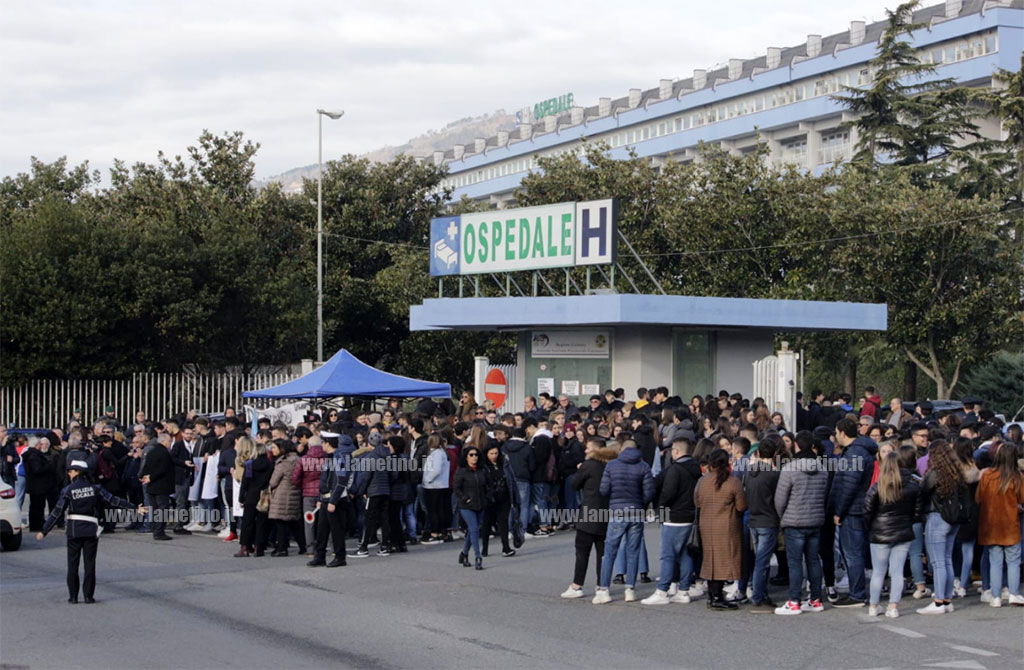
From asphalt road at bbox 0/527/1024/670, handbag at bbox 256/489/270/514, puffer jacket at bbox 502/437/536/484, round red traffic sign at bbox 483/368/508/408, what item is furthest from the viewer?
round red traffic sign at bbox 483/368/508/408

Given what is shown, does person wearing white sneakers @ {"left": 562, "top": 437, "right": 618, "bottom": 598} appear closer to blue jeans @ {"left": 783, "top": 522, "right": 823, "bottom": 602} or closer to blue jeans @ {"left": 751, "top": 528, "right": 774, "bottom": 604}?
blue jeans @ {"left": 751, "top": 528, "right": 774, "bottom": 604}

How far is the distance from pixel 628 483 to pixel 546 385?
50.8 feet

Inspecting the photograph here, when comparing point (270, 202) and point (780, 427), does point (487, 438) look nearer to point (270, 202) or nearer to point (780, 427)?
point (780, 427)

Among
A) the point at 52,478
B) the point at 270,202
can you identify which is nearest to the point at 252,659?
the point at 52,478

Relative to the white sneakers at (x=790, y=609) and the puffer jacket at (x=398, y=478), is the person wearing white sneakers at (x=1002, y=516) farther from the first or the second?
the puffer jacket at (x=398, y=478)

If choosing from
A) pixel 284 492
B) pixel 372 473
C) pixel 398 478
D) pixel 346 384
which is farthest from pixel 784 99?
pixel 284 492

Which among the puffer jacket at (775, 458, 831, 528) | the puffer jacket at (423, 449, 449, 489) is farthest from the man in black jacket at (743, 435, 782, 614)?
the puffer jacket at (423, 449, 449, 489)

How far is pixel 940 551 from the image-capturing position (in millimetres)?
10961

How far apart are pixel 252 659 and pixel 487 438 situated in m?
5.69

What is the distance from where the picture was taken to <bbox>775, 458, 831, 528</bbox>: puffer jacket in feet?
35.4

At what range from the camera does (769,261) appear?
3666cm

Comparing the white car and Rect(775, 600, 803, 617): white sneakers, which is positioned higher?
the white car

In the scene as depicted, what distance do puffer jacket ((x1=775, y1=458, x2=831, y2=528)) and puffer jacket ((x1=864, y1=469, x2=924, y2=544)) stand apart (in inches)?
17.3

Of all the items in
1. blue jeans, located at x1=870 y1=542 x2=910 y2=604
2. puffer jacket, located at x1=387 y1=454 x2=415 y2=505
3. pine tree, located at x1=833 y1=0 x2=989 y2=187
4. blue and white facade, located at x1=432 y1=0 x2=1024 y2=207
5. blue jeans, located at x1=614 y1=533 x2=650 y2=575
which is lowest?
blue jeans, located at x1=614 y1=533 x2=650 y2=575
